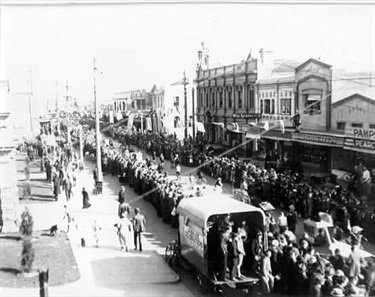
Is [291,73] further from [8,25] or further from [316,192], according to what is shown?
[8,25]

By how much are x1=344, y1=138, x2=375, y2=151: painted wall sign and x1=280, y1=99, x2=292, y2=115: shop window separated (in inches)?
37.3

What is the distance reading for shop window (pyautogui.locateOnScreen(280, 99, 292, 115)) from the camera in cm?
752

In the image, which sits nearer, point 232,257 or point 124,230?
point 232,257

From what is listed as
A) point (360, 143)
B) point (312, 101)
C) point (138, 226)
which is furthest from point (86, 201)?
point (360, 143)

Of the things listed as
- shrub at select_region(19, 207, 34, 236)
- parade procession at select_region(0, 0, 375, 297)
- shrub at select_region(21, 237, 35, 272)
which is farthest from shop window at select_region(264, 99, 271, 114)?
shrub at select_region(21, 237, 35, 272)

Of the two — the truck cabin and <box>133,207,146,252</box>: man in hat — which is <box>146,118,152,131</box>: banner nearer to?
<box>133,207,146,252</box>: man in hat

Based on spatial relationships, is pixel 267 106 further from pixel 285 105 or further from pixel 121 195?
pixel 121 195

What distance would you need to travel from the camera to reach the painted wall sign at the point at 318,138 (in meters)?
7.72

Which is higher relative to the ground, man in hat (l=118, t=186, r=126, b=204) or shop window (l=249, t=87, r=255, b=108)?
shop window (l=249, t=87, r=255, b=108)

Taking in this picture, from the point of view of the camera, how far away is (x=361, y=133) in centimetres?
724

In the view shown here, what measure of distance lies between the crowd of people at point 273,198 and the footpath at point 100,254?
593 millimetres

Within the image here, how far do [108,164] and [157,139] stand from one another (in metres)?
0.81

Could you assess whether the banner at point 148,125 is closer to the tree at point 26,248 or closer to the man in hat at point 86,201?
the man in hat at point 86,201

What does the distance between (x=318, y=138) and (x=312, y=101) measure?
0.87 meters
